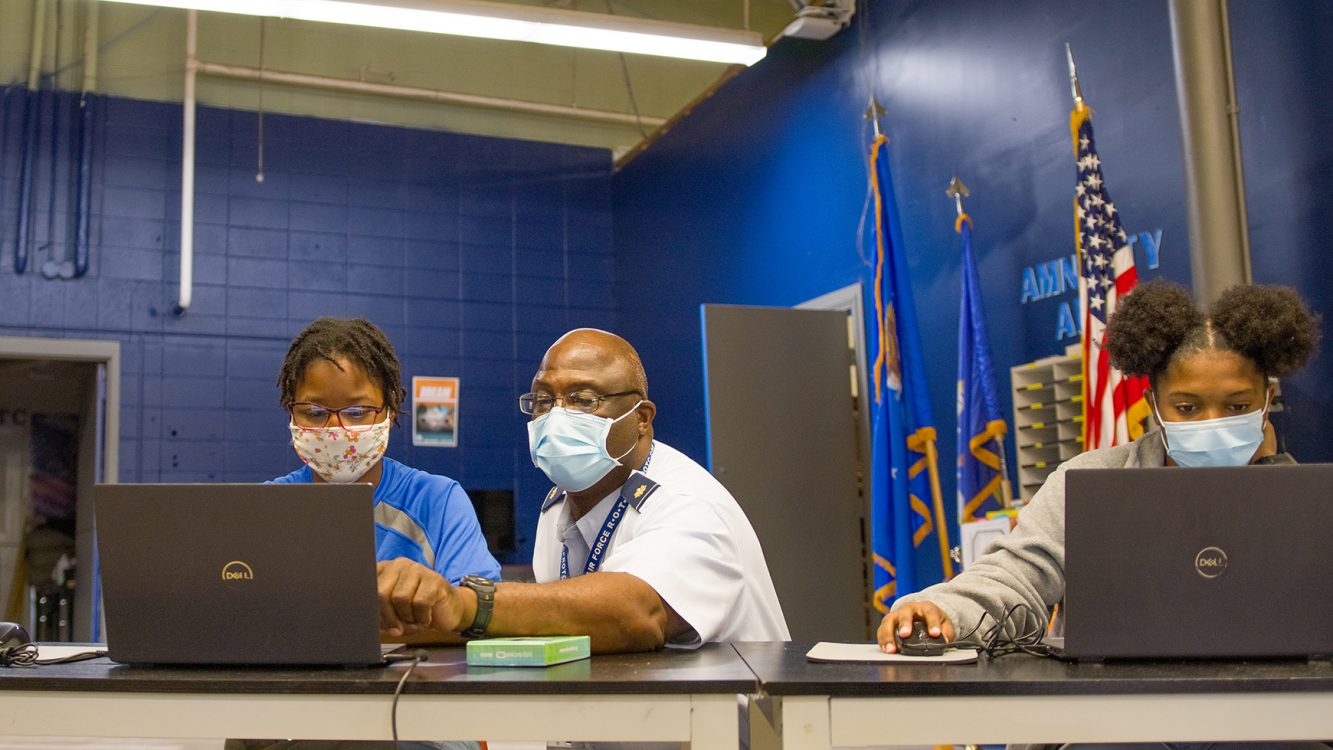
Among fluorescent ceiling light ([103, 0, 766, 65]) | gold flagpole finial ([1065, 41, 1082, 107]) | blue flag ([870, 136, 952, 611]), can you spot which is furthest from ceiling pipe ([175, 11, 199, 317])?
gold flagpole finial ([1065, 41, 1082, 107])

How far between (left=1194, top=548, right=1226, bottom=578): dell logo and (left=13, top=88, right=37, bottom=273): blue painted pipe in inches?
227

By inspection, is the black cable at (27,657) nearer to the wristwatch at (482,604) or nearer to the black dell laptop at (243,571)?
the black dell laptop at (243,571)

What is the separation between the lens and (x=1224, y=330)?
182cm

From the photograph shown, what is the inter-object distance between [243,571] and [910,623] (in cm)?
77

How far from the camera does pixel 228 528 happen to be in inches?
51.1

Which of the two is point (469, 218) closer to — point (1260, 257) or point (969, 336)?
point (969, 336)

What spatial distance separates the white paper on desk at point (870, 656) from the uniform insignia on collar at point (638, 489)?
0.44 meters

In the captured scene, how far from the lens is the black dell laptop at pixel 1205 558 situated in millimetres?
1264

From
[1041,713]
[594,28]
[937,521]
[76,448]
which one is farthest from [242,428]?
[1041,713]

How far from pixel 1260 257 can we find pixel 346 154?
4.83 meters

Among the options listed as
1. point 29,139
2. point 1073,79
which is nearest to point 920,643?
point 1073,79

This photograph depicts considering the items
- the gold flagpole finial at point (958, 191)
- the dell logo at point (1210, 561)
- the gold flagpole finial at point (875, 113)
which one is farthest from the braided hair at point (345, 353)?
the gold flagpole finial at point (875, 113)

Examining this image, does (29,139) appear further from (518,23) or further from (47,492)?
(518,23)

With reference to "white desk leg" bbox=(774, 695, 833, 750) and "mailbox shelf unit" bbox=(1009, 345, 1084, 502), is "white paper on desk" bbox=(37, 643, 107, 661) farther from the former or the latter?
"mailbox shelf unit" bbox=(1009, 345, 1084, 502)
